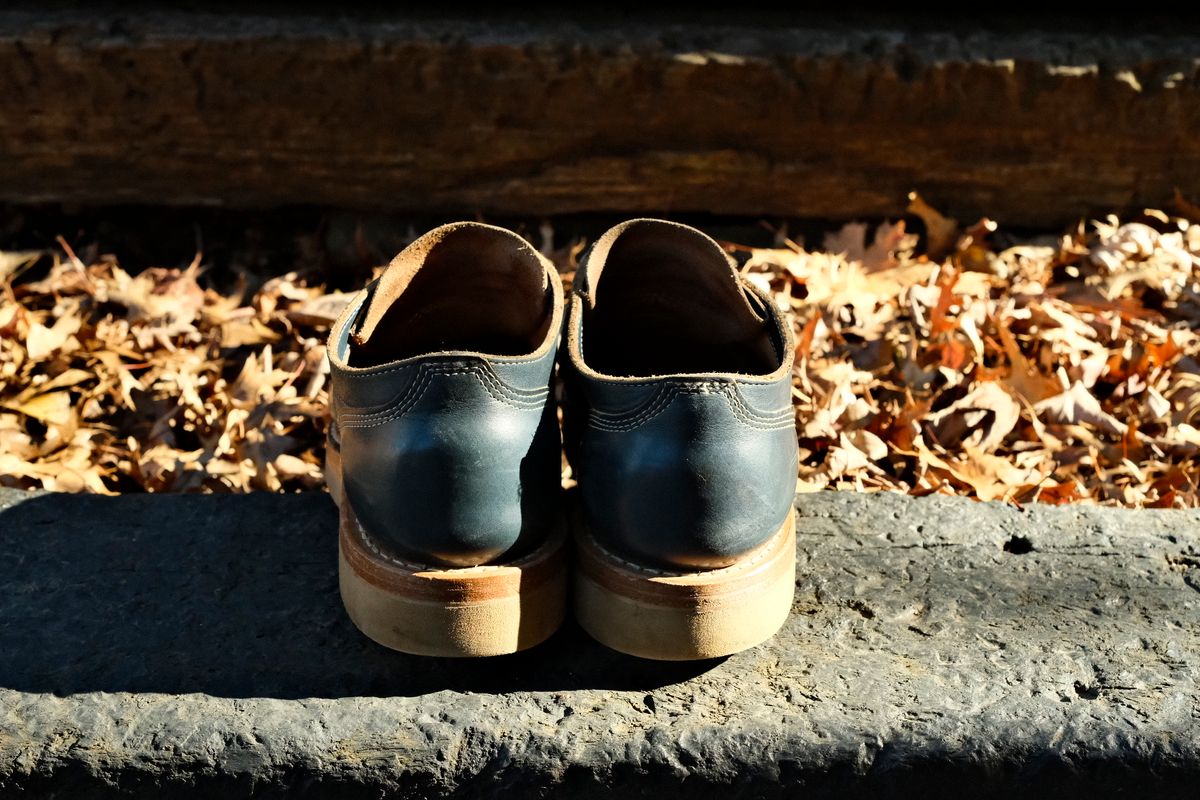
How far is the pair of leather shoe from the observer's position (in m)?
1.66

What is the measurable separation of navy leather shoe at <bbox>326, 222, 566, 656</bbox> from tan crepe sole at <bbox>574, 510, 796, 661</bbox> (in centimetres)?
7

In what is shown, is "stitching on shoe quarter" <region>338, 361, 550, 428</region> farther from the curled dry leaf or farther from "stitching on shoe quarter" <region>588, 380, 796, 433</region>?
the curled dry leaf

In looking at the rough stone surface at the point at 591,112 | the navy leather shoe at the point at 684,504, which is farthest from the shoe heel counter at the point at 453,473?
the rough stone surface at the point at 591,112

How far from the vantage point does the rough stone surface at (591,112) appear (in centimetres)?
306

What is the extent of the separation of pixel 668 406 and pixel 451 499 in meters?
0.33

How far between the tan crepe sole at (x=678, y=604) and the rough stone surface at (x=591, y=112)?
1.67 meters

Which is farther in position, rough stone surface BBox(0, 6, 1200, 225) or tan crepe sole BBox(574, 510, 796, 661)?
rough stone surface BBox(0, 6, 1200, 225)

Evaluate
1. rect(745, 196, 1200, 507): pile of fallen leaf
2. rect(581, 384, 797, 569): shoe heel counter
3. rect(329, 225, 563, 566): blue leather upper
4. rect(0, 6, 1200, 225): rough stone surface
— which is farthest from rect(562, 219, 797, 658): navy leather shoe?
rect(0, 6, 1200, 225): rough stone surface


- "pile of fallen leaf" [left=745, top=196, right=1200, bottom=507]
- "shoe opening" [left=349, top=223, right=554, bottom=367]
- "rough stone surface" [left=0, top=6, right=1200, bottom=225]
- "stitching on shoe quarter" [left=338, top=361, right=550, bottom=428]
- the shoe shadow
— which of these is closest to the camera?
"stitching on shoe quarter" [left=338, top=361, right=550, bottom=428]

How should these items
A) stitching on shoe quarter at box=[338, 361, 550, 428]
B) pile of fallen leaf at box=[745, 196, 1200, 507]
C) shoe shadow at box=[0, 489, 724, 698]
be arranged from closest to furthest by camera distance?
stitching on shoe quarter at box=[338, 361, 550, 428], shoe shadow at box=[0, 489, 724, 698], pile of fallen leaf at box=[745, 196, 1200, 507]

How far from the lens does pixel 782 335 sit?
1.88 meters

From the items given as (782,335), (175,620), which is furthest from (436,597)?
(782,335)

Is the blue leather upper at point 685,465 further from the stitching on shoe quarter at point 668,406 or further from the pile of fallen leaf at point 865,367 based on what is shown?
the pile of fallen leaf at point 865,367

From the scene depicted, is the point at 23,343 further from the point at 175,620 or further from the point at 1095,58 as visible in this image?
the point at 1095,58
